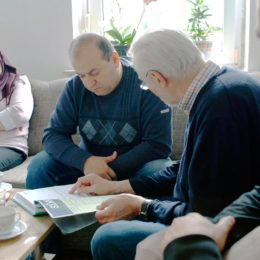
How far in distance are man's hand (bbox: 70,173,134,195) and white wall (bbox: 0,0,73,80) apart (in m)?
1.56

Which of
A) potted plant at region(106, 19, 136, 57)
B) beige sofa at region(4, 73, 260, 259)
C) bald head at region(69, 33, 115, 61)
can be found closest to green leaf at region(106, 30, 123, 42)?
potted plant at region(106, 19, 136, 57)

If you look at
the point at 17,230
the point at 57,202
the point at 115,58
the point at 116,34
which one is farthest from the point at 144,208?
the point at 116,34

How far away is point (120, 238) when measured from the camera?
3.95 ft

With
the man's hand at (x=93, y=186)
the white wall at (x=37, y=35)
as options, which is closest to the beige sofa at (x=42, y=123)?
the white wall at (x=37, y=35)

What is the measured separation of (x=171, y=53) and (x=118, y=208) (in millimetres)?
545

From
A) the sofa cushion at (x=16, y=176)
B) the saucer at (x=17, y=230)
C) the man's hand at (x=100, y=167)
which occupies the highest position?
the saucer at (x=17, y=230)

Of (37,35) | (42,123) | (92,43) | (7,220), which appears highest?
(92,43)

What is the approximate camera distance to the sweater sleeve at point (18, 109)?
A: 7.81ft

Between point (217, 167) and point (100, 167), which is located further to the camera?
point (100, 167)

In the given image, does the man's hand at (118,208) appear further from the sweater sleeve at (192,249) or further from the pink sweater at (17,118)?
the pink sweater at (17,118)

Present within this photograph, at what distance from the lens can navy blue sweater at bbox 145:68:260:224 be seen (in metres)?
1.04

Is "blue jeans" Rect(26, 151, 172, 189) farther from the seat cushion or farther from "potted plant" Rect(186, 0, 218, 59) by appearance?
"potted plant" Rect(186, 0, 218, 59)

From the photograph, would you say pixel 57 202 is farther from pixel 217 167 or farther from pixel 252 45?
pixel 252 45

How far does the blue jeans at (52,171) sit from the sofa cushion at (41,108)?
0.66 meters
